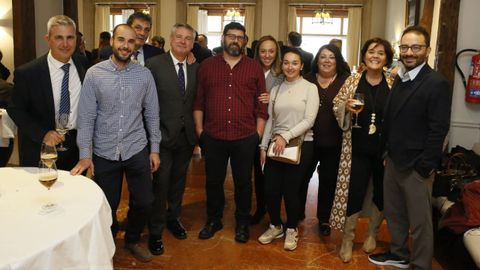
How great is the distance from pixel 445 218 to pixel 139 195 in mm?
2042

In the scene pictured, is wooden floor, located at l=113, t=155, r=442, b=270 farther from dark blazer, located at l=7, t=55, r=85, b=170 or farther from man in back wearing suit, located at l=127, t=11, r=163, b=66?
man in back wearing suit, located at l=127, t=11, r=163, b=66

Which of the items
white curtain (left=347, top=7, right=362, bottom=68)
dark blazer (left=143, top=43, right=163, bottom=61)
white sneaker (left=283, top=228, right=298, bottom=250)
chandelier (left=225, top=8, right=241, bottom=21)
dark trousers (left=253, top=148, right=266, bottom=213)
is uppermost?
chandelier (left=225, top=8, right=241, bottom=21)

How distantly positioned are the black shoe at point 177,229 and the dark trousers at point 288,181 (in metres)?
0.68

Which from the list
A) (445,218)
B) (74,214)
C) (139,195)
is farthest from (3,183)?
(445,218)

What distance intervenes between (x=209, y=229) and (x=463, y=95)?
2.51m

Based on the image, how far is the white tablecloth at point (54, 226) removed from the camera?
124cm

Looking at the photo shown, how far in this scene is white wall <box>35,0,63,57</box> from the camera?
404 centimetres

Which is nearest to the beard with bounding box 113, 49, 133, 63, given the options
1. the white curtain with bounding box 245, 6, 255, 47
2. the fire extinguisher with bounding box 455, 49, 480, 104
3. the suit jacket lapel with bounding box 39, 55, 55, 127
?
the suit jacket lapel with bounding box 39, 55, 55, 127

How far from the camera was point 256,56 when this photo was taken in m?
3.14

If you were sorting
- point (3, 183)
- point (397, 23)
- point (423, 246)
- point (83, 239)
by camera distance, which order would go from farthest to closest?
point (397, 23)
point (423, 246)
point (3, 183)
point (83, 239)

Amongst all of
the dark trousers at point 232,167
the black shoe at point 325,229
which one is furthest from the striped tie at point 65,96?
the black shoe at point 325,229

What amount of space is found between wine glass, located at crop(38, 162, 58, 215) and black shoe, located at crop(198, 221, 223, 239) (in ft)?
5.31

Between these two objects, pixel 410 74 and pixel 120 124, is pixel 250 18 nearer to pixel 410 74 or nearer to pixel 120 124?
pixel 410 74

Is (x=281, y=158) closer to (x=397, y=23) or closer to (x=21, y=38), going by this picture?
(x=21, y=38)
